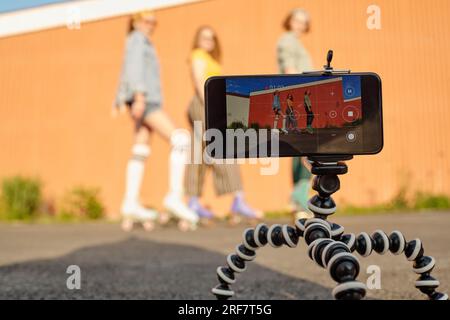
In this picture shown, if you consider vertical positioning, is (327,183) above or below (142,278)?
above

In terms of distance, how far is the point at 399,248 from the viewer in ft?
4.83

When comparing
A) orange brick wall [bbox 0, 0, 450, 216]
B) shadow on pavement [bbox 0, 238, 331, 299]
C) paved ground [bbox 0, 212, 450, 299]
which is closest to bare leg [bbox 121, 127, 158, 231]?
paved ground [bbox 0, 212, 450, 299]

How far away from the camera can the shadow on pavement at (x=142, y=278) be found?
7.67 ft

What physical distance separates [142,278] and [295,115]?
5.29 ft

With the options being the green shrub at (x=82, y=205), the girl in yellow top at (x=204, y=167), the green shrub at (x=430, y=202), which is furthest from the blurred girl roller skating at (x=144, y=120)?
the green shrub at (x=430, y=202)

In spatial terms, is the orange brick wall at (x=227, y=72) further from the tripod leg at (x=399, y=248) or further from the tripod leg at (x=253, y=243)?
the tripod leg at (x=399, y=248)

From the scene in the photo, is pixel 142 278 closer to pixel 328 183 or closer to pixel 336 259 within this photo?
pixel 328 183

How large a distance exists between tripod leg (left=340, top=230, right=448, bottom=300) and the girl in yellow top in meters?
3.89

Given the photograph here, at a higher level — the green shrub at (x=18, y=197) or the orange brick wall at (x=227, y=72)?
the orange brick wall at (x=227, y=72)

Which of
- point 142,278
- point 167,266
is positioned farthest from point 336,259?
point 167,266

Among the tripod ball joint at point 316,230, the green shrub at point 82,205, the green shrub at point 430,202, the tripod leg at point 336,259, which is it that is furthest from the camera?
the green shrub at point 430,202

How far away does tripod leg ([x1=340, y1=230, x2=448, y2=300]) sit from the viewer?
4.78ft

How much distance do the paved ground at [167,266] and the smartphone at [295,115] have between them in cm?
100
